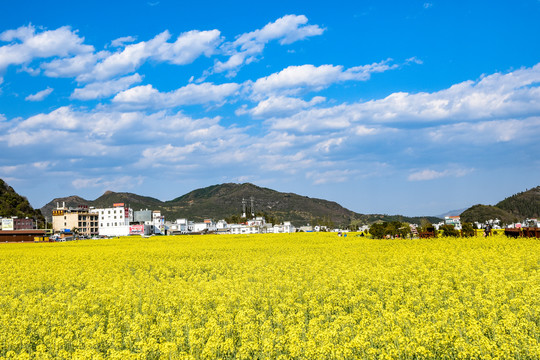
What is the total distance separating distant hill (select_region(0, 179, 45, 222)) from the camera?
540 feet

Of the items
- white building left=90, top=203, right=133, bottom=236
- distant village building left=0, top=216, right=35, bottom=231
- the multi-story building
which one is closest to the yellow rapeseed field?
distant village building left=0, top=216, right=35, bottom=231

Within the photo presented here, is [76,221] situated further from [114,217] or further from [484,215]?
[484,215]

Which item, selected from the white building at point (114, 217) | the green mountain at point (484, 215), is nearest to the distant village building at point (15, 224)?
the white building at point (114, 217)

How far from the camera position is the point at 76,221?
168000 millimetres

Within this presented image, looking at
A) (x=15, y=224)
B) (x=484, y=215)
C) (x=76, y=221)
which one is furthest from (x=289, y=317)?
(x=484, y=215)

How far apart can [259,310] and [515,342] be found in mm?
9171

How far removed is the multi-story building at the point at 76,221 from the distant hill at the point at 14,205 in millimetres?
8519

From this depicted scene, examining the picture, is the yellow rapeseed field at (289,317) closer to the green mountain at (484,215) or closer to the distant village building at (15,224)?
the distant village building at (15,224)

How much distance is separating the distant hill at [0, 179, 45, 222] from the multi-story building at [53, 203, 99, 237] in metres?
8.52

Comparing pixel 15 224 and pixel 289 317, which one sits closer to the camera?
pixel 289 317

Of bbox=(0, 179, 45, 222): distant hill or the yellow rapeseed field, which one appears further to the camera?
bbox=(0, 179, 45, 222): distant hill

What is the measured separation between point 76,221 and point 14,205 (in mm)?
26085

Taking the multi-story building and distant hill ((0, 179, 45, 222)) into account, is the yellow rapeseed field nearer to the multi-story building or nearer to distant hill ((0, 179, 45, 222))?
the multi-story building

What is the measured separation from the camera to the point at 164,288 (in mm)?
19906
